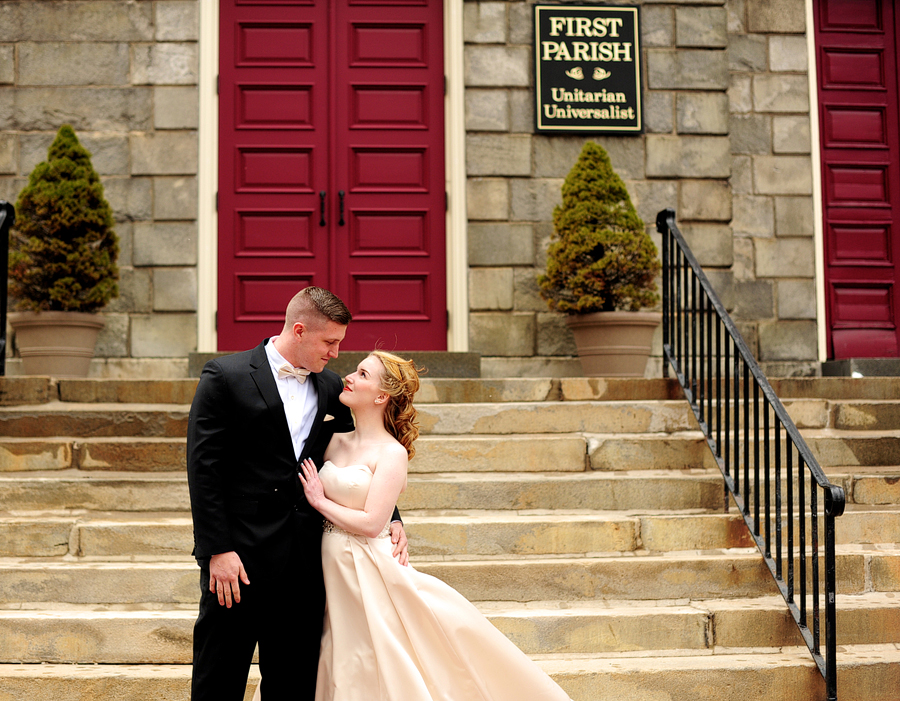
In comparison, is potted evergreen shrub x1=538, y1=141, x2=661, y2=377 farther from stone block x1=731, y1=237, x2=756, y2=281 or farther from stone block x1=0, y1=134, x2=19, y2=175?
stone block x1=0, y1=134, x2=19, y2=175

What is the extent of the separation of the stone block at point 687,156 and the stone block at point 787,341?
1319 millimetres

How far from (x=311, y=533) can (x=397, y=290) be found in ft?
13.9

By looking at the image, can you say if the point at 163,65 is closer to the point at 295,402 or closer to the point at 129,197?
the point at 129,197

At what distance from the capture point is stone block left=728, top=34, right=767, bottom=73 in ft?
23.4

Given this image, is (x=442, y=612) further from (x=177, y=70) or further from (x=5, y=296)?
(x=177, y=70)

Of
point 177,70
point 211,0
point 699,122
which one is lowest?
point 699,122

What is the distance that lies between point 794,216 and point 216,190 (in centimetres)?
474

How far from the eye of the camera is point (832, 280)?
281 inches

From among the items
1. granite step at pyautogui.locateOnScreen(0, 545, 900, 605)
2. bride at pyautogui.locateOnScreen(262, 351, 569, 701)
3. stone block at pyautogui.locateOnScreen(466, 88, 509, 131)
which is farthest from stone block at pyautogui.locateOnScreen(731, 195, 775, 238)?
bride at pyautogui.locateOnScreen(262, 351, 569, 701)

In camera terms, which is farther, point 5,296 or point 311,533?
point 5,296

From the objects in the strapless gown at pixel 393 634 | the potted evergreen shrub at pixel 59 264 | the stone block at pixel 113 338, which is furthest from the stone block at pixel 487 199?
the strapless gown at pixel 393 634

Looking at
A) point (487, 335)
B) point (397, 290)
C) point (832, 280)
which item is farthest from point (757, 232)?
point (397, 290)

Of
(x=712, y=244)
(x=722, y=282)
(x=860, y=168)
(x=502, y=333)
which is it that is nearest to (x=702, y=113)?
(x=712, y=244)

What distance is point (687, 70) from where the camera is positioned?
674cm
